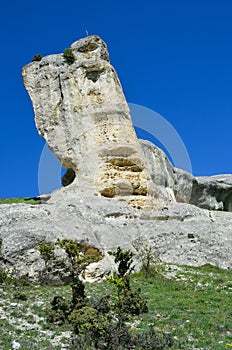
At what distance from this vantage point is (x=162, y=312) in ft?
56.6

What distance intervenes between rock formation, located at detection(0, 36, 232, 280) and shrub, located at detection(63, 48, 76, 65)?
0.10 meters

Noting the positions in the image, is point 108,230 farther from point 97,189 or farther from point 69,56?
point 69,56

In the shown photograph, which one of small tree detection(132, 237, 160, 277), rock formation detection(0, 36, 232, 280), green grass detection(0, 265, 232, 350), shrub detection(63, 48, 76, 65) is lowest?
green grass detection(0, 265, 232, 350)

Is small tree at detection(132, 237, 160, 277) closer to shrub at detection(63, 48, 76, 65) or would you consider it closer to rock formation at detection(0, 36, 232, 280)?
rock formation at detection(0, 36, 232, 280)

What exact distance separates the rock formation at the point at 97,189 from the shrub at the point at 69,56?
10cm

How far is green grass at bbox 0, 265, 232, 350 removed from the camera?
14125mm

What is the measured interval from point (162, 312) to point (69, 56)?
27408 millimetres

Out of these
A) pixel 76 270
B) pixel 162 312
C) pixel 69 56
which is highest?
pixel 69 56

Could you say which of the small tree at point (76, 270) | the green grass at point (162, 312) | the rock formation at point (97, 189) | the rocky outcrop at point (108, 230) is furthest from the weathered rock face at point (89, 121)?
the small tree at point (76, 270)

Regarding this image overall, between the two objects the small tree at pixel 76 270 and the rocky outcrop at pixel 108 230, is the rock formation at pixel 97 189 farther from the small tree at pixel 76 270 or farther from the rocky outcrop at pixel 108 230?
the small tree at pixel 76 270

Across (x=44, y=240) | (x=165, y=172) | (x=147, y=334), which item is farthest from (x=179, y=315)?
(x=165, y=172)

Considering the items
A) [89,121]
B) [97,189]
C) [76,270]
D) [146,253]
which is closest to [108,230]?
[146,253]

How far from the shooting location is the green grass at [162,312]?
14.1m

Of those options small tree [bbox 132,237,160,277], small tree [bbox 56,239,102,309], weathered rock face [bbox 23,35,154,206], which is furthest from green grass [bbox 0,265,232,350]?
weathered rock face [bbox 23,35,154,206]
